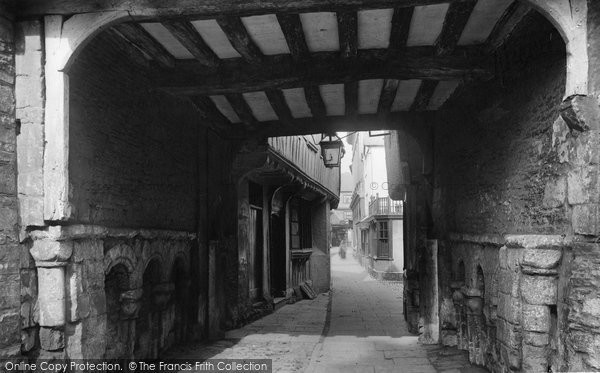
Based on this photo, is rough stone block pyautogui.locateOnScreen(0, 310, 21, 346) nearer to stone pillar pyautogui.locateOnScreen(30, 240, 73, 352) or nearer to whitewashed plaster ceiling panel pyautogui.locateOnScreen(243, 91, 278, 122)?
stone pillar pyautogui.locateOnScreen(30, 240, 73, 352)

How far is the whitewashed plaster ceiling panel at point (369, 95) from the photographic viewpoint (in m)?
6.84

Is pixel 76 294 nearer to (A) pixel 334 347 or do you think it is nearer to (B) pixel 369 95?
(A) pixel 334 347

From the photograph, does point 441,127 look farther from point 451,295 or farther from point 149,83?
point 149,83

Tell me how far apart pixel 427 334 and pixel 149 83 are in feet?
17.9

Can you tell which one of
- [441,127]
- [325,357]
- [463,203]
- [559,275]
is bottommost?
[325,357]

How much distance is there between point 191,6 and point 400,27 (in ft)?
6.71

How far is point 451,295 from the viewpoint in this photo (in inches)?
301

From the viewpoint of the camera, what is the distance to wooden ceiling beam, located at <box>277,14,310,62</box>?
15.8 ft

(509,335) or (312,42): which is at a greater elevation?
(312,42)

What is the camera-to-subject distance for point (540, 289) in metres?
4.32

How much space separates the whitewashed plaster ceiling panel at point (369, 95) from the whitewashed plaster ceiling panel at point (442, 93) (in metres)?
0.80

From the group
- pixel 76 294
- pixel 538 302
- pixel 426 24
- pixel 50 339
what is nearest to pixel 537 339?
pixel 538 302

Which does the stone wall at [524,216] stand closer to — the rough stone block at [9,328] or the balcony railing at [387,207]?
the rough stone block at [9,328]

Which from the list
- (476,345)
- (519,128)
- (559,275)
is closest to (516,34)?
(519,128)
